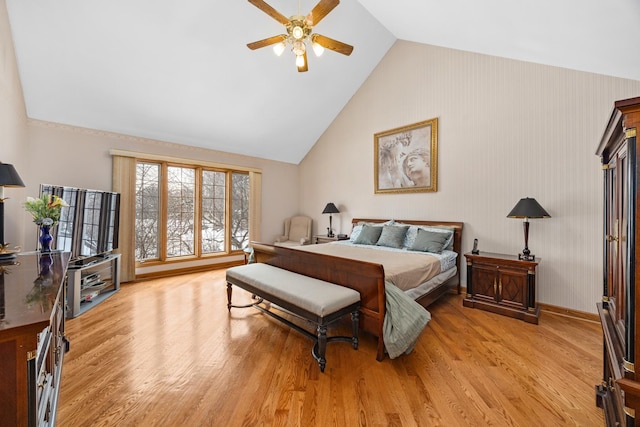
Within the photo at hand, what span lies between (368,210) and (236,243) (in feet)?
9.73

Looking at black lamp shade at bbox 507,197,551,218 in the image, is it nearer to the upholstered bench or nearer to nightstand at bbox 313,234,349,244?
the upholstered bench

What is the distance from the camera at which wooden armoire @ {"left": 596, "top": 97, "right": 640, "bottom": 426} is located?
90 centimetres

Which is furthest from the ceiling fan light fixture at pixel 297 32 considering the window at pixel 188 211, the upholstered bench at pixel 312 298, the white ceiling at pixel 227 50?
the window at pixel 188 211

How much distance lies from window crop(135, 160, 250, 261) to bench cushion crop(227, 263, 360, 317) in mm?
2602

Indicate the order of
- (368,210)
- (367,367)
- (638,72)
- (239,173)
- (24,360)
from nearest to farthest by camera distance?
(24,360)
(367,367)
(638,72)
(368,210)
(239,173)

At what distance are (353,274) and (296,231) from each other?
154 inches

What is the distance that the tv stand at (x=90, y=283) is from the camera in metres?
3.00

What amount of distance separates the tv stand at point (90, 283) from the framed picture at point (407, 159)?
4.41 meters

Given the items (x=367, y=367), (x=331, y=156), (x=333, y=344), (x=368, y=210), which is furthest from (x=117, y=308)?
(x=331, y=156)

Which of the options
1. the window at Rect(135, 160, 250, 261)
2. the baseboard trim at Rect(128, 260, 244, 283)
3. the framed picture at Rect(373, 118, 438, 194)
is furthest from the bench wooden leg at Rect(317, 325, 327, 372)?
the window at Rect(135, 160, 250, 261)

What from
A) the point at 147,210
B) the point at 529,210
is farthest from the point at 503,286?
the point at 147,210

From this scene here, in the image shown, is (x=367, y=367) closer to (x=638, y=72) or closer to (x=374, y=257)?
(x=374, y=257)

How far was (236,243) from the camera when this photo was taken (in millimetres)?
5828

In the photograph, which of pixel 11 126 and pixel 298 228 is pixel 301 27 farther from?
pixel 298 228
